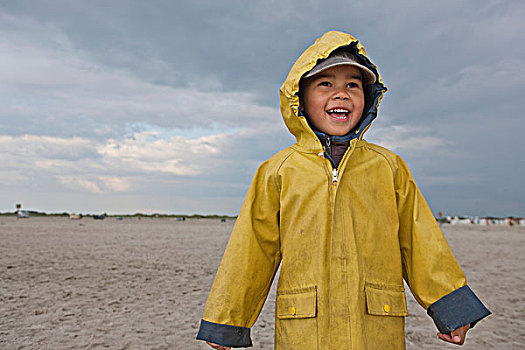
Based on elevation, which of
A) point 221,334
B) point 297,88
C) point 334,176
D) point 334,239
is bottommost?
point 221,334

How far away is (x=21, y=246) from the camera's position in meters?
14.6

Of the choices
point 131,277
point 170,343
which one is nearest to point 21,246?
point 131,277

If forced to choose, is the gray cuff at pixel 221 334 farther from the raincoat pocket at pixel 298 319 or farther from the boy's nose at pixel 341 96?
the boy's nose at pixel 341 96

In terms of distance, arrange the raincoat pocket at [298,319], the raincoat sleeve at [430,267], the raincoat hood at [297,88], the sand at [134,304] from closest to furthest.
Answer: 1. the raincoat pocket at [298,319]
2. the raincoat sleeve at [430,267]
3. the raincoat hood at [297,88]
4. the sand at [134,304]

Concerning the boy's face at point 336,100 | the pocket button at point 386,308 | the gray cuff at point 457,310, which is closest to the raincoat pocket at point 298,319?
the pocket button at point 386,308

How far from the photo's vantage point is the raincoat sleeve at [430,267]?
2.09 m

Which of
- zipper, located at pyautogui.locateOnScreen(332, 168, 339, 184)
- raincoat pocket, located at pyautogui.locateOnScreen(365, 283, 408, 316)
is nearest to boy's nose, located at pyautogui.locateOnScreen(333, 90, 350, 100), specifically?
zipper, located at pyautogui.locateOnScreen(332, 168, 339, 184)

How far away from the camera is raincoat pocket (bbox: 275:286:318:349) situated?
1.99 meters

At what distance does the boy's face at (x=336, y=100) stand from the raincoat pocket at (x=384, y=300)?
2.60 ft

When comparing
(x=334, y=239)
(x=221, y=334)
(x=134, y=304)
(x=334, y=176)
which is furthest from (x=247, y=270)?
(x=134, y=304)

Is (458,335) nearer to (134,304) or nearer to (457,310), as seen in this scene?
(457,310)

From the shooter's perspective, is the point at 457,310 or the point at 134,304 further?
the point at 134,304

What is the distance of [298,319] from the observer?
203 cm

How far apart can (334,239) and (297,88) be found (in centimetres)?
80
